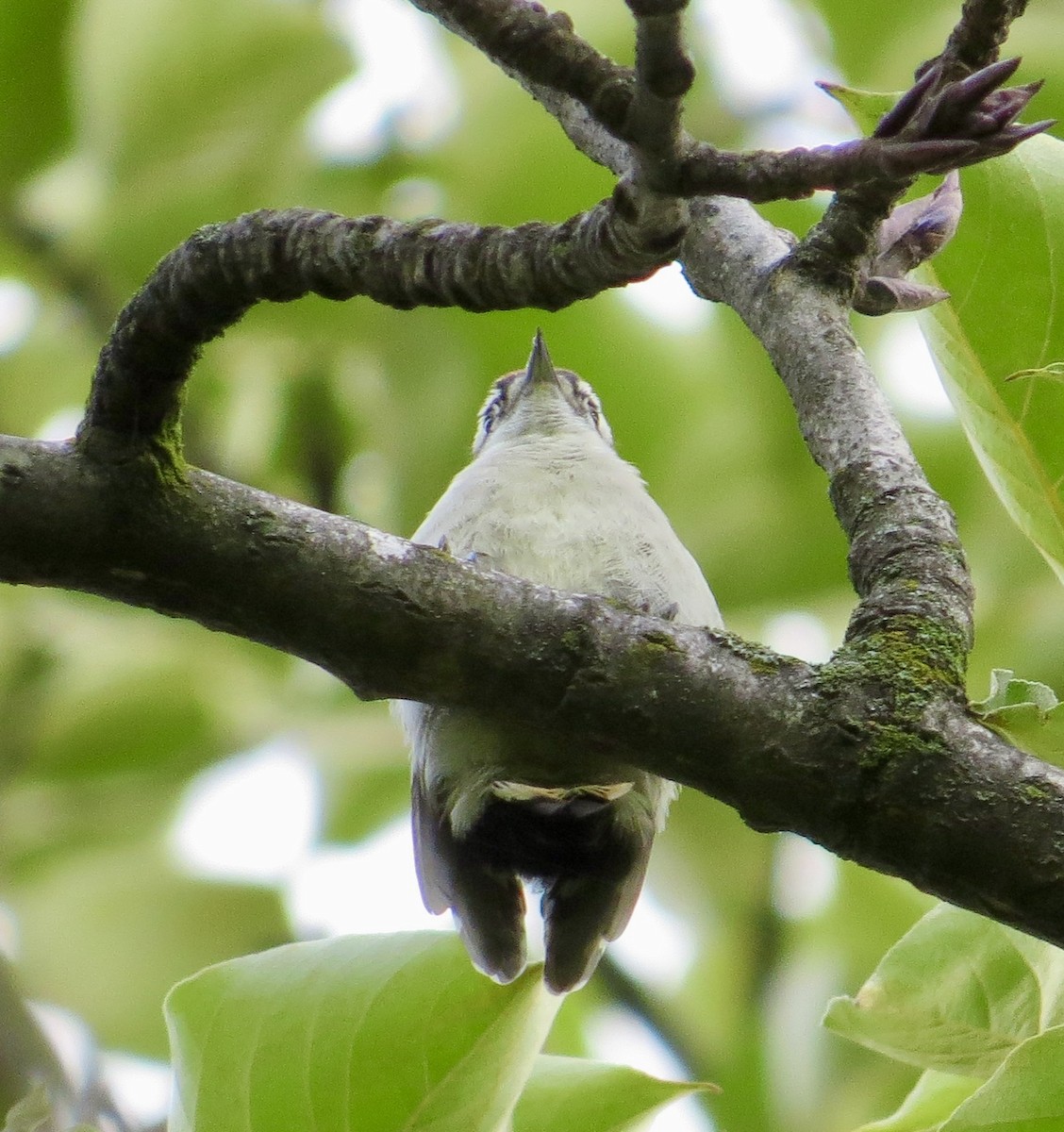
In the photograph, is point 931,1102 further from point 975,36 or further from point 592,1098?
point 975,36

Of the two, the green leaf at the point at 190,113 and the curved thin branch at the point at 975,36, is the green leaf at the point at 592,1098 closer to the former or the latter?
the curved thin branch at the point at 975,36

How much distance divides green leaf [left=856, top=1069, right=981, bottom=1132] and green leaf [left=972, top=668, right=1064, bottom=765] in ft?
2.49

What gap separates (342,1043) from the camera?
195 cm

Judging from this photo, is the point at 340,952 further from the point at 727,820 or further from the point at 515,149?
the point at 515,149

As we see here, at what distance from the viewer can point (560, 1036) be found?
2902 mm

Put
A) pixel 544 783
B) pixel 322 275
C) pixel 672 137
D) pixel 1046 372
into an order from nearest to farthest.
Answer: pixel 672 137 → pixel 322 275 → pixel 1046 372 → pixel 544 783

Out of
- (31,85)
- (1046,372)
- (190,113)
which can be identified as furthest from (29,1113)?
(190,113)

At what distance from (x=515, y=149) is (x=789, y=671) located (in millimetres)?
1946

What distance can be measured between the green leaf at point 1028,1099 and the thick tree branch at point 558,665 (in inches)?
13.9

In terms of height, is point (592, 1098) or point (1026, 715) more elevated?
point (1026, 715)

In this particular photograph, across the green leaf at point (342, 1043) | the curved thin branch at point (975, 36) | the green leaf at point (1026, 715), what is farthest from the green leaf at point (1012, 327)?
the green leaf at point (342, 1043)

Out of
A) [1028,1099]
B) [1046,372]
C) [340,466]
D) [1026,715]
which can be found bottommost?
[1028,1099]

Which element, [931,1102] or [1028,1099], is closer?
[1028,1099]

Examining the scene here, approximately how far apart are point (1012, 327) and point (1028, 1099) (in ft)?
3.52
